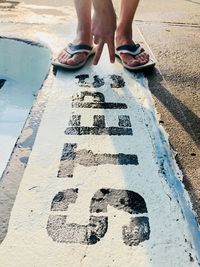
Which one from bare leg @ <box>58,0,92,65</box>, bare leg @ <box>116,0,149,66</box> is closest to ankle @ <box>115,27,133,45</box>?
bare leg @ <box>116,0,149,66</box>

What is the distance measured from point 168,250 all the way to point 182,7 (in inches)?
108

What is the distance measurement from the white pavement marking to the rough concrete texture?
0.09 m

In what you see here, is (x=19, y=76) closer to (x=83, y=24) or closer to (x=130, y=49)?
(x=83, y=24)

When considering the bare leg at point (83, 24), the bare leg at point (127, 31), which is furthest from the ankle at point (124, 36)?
the bare leg at point (83, 24)

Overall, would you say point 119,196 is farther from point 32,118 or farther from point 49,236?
point 32,118

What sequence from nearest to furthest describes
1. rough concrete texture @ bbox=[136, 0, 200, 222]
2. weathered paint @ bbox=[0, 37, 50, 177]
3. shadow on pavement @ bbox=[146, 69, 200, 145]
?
1. rough concrete texture @ bbox=[136, 0, 200, 222]
2. shadow on pavement @ bbox=[146, 69, 200, 145]
3. weathered paint @ bbox=[0, 37, 50, 177]

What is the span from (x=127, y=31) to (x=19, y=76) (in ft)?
2.86

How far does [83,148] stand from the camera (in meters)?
1.47

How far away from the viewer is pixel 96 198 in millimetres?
1230

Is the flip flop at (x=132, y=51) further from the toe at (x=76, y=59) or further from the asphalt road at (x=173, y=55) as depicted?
the toe at (x=76, y=59)

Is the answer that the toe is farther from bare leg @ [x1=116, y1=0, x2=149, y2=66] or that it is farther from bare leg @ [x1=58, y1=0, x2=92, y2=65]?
bare leg @ [x1=116, y1=0, x2=149, y2=66]

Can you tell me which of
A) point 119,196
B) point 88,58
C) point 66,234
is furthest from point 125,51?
point 66,234

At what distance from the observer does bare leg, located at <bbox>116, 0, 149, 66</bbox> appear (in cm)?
209

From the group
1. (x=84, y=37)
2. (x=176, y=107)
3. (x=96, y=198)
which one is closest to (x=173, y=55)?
(x=84, y=37)
